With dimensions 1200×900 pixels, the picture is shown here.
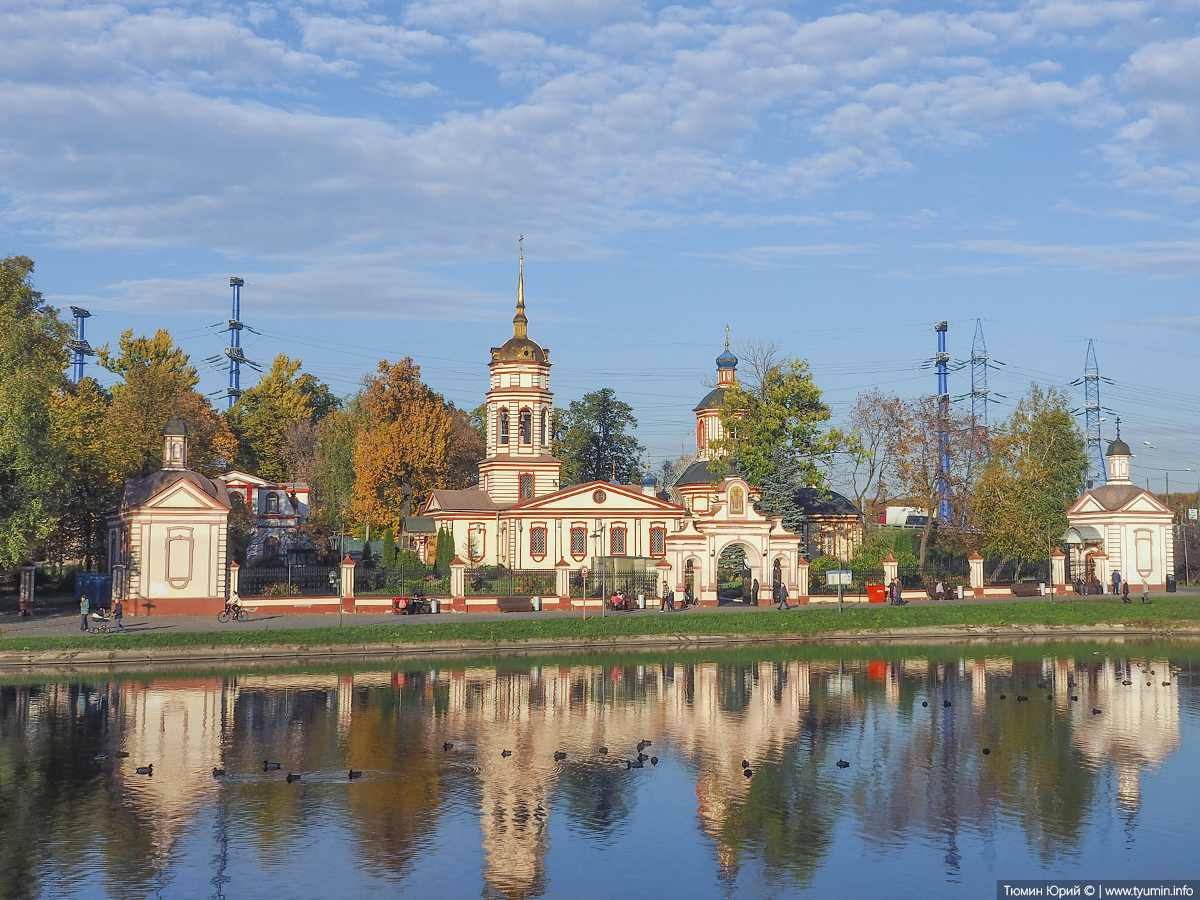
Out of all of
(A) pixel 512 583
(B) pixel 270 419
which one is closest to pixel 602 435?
(B) pixel 270 419

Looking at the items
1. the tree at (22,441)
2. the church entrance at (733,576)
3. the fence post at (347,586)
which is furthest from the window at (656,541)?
the tree at (22,441)

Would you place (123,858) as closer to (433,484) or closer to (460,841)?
(460,841)

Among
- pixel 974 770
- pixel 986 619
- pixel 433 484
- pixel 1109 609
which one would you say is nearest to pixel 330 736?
pixel 974 770

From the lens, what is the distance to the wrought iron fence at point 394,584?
55.6 meters

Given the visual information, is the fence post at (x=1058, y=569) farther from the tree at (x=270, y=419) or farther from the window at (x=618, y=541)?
the tree at (x=270, y=419)

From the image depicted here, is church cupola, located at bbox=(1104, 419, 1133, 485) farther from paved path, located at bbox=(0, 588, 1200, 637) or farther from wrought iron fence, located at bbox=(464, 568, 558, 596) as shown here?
wrought iron fence, located at bbox=(464, 568, 558, 596)

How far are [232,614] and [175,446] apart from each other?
9.94 meters

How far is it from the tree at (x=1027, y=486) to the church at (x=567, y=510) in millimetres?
13594

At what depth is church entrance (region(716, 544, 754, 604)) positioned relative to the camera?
59.9m

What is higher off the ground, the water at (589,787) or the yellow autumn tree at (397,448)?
the yellow autumn tree at (397,448)

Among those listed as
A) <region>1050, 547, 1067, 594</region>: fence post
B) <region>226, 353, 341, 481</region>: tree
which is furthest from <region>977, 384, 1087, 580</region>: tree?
<region>226, 353, 341, 481</region>: tree

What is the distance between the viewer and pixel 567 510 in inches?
2778

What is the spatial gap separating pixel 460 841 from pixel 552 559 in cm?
5143

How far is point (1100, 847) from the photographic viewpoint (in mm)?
18688
